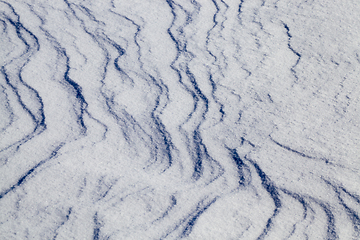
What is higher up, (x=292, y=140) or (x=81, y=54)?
(x=292, y=140)

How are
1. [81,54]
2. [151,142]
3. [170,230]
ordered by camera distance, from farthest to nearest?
[81,54] < [151,142] < [170,230]

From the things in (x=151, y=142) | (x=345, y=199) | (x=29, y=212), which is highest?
(x=345, y=199)

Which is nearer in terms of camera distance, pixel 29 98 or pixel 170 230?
pixel 170 230

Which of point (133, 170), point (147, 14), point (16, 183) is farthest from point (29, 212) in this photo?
point (147, 14)

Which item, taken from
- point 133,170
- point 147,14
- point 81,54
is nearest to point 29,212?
point 133,170

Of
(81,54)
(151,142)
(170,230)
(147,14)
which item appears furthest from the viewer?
(147,14)

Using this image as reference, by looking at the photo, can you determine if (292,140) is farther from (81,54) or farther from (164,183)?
(81,54)
